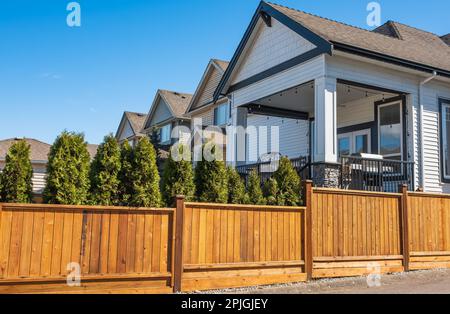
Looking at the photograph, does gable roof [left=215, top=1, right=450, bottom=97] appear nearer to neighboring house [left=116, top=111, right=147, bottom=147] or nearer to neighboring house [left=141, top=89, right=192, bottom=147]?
neighboring house [left=141, top=89, right=192, bottom=147]

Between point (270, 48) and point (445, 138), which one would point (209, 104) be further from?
point (445, 138)

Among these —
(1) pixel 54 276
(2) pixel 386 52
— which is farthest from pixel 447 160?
(1) pixel 54 276

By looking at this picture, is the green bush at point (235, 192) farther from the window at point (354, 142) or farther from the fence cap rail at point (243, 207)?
the window at point (354, 142)

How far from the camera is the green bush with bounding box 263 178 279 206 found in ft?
28.5

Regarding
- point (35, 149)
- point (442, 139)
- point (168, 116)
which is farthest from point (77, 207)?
point (35, 149)

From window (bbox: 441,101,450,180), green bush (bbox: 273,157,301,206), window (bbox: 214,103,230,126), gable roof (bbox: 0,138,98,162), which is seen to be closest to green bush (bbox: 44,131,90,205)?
green bush (bbox: 273,157,301,206)

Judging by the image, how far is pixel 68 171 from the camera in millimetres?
6961

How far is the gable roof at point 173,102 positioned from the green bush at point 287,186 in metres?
21.4

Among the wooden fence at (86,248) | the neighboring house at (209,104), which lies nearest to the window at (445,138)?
the wooden fence at (86,248)

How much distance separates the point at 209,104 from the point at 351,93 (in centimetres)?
1218

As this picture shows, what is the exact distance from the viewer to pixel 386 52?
12.1 m

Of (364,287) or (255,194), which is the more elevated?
(255,194)

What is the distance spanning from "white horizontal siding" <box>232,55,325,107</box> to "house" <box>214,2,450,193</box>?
0.10ft

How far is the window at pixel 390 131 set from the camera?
13.7m
